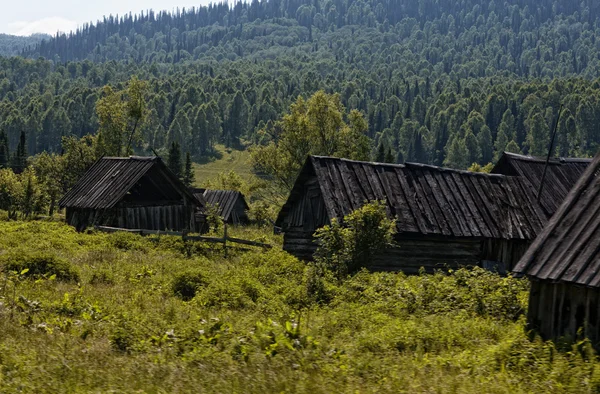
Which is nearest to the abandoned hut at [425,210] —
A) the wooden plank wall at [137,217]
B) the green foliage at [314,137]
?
the wooden plank wall at [137,217]

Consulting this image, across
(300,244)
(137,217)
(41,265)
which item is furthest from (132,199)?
(41,265)

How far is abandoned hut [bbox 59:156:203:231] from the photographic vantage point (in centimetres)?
3841

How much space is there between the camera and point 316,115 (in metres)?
64.2

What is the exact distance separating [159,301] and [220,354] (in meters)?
7.47

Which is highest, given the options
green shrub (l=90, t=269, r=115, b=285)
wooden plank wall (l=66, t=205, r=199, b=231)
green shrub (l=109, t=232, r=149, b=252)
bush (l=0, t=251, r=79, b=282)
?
bush (l=0, t=251, r=79, b=282)

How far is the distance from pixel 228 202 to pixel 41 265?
4694 centimetres

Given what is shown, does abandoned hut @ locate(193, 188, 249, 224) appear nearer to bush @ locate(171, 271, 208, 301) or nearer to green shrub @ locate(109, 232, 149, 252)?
green shrub @ locate(109, 232, 149, 252)

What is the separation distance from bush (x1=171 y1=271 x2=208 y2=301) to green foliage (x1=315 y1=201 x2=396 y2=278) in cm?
480

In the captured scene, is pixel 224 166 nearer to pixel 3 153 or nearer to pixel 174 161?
pixel 3 153

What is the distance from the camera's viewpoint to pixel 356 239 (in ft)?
74.1

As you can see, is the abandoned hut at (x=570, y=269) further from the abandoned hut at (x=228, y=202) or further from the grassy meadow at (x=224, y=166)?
the grassy meadow at (x=224, y=166)

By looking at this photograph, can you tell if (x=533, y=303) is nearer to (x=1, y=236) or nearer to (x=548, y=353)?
(x=548, y=353)

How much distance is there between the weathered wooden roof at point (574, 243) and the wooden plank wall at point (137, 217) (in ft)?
93.7

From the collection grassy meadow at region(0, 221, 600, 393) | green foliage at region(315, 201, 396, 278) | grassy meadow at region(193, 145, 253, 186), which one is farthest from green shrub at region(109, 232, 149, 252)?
grassy meadow at region(193, 145, 253, 186)
